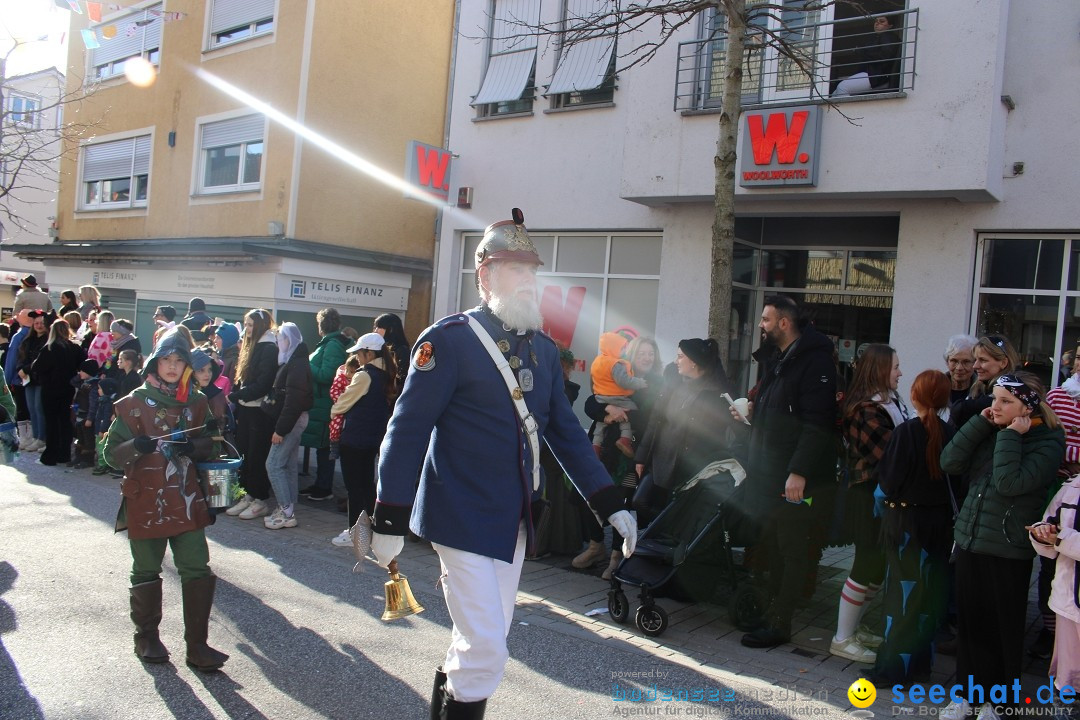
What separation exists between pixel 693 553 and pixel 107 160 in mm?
18717

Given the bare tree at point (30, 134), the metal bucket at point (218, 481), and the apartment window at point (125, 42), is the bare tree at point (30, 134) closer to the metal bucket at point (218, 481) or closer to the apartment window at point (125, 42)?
the apartment window at point (125, 42)

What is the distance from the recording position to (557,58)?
1253 cm

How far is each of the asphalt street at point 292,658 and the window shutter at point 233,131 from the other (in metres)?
10.5

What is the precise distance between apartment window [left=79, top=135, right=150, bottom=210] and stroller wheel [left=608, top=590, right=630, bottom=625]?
16.2 meters

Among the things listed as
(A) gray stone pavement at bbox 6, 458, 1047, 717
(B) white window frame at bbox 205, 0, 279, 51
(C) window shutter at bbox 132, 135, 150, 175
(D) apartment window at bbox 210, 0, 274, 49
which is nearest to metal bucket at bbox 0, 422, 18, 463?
(A) gray stone pavement at bbox 6, 458, 1047, 717

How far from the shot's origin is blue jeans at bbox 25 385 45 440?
1101cm

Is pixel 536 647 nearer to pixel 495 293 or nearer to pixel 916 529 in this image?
pixel 916 529

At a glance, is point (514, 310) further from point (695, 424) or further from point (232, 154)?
point (232, 154)

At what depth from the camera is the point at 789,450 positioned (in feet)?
17.8

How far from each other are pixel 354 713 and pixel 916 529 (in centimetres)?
324

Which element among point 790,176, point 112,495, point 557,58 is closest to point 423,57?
point 557,58

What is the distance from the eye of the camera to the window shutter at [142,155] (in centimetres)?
1845

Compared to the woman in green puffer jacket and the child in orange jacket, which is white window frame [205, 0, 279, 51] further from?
the woman in green puffer jacket

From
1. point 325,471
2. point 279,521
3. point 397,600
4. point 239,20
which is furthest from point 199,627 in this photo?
point 239,20
